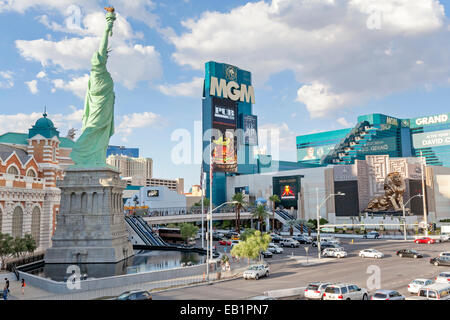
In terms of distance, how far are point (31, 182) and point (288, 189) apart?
76.9 meters

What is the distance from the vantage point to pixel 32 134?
58.2 meters

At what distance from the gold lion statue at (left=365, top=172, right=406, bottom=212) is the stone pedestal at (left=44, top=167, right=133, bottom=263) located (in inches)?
2629

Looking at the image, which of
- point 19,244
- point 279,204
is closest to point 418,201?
point 279,204

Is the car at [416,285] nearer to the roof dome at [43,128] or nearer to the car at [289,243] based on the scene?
the car at [289,243]

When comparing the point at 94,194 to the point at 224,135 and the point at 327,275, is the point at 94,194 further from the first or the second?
the point at 224,135

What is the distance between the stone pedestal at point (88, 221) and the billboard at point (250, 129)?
106 meters

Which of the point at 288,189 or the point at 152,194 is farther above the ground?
the point at 288,189

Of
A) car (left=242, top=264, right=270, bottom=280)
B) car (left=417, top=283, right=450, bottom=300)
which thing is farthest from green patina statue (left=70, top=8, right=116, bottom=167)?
car (left=417, top=283, right=450, bottom=300)

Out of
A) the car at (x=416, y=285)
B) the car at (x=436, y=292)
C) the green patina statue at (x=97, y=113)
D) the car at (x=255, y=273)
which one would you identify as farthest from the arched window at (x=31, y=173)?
the car at (x=436, y=292)

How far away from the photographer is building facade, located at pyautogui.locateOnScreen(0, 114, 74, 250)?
1834 inches

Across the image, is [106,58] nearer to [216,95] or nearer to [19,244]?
[19,244]

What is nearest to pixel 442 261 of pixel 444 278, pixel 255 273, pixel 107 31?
pixel 444 278

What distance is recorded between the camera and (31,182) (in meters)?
51.5
